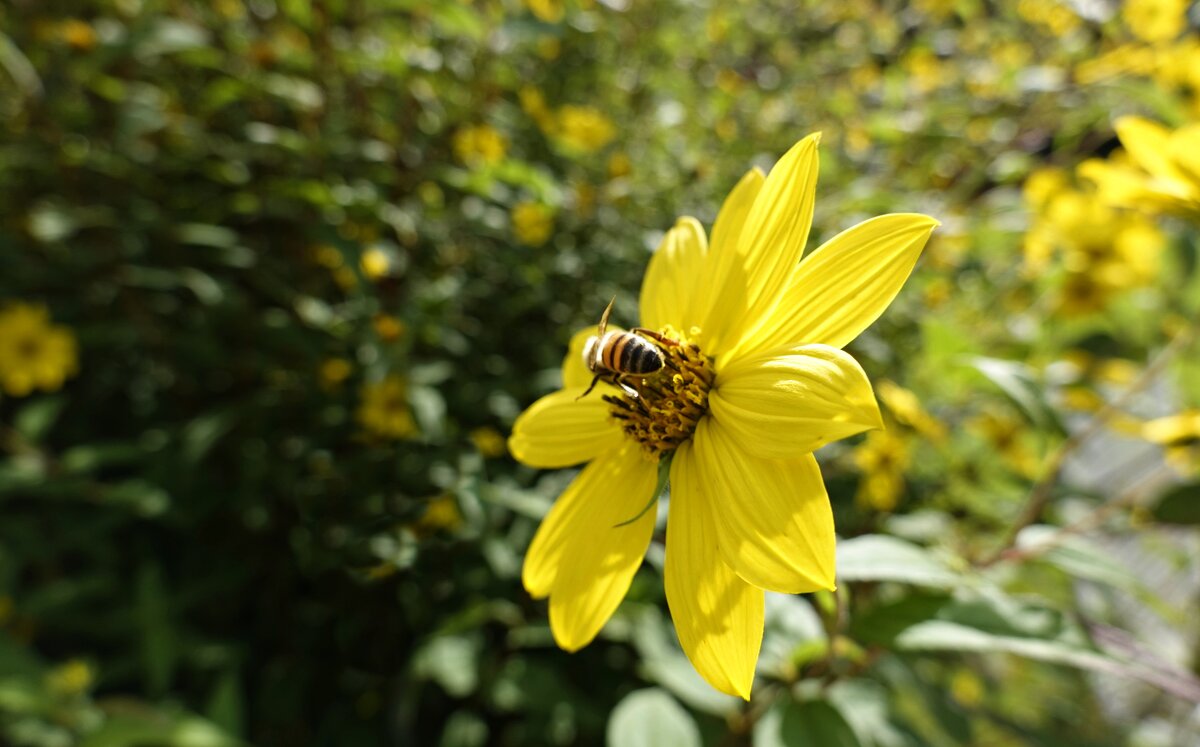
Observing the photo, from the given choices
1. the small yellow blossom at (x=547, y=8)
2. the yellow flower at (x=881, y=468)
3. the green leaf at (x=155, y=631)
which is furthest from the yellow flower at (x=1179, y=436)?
the green leaf at (x=155, y=631)

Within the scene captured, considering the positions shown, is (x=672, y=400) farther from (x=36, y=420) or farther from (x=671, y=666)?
(x=36, y=420)

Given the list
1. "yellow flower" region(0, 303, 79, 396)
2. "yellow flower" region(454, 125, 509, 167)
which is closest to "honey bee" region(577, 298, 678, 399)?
"yellow flower" region(454, 125, 509, 167)

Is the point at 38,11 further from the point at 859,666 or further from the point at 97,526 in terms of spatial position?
the point at 859,666

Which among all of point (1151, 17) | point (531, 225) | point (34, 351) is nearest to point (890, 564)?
point (531, 225)

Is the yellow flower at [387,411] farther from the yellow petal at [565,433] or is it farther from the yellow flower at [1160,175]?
the yellow flower at [1160,175]

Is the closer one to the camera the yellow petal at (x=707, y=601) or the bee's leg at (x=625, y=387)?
the yellow petal at (x=707, y=601)

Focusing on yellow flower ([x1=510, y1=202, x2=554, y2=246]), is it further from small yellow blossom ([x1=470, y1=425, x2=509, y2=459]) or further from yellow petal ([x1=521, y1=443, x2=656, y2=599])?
yellow petal ([x1=521, y1=443, x2=656, y2=599])
